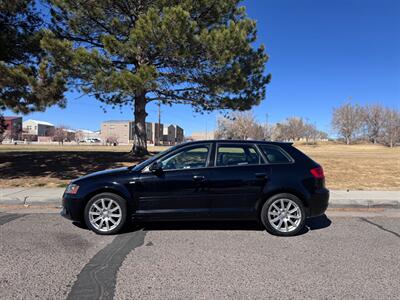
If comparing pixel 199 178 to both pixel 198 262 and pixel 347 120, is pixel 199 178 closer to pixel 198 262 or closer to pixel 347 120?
pixel 198 262

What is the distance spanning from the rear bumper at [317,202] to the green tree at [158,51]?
947cm

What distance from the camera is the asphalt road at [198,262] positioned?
4047 millimetres

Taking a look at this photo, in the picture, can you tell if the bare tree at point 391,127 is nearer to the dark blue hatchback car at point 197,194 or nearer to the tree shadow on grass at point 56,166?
the tree shadow on grass at point 56,166

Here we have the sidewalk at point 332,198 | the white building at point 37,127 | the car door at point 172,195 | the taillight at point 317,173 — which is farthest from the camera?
the white building at point 37,127

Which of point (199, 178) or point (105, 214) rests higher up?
point (199, 178)

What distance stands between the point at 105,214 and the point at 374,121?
358 feet

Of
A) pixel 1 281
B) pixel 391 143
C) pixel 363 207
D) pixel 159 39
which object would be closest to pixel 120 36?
pixel 159 39

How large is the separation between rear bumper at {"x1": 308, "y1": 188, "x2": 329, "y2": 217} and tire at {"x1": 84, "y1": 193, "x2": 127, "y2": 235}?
3.10 m

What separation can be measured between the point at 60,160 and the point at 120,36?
623 cm

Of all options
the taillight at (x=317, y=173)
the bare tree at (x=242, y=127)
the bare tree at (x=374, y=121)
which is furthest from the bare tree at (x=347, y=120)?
the taillight at (x=317, y=173)

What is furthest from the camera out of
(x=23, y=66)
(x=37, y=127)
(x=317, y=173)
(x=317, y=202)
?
(x=37, y=127)

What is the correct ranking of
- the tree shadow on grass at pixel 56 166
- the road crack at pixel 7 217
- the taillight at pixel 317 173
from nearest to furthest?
the taillight at pixel 317 173 < the road crack at pixel 7 217 < the tree shadow on grass at pixel 56 166

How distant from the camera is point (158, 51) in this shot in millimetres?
15711

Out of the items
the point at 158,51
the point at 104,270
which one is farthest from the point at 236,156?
the point at 158,51
